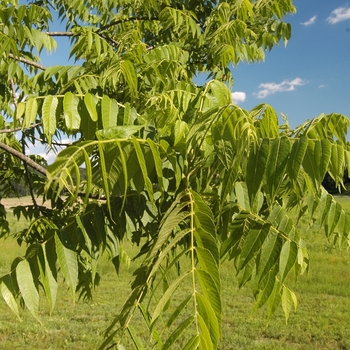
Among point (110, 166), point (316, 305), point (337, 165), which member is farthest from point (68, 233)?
point (316, 305)

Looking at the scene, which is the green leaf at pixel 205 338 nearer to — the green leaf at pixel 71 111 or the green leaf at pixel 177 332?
the green leaf at pixel 177 332

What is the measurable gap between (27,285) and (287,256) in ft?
2.68

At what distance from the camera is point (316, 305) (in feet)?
25.1

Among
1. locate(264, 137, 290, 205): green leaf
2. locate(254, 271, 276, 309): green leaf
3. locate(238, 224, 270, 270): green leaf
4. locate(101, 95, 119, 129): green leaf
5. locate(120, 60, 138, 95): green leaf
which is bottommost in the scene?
locate(254, 271, 276, 309): green leaf

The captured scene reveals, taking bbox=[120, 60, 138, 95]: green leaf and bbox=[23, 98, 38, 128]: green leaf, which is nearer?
bbox=[23, 98, 38, 128]: green leaf

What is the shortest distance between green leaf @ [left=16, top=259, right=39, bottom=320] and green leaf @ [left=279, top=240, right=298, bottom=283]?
0.75 metres

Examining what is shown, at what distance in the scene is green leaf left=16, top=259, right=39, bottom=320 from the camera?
1.22 m

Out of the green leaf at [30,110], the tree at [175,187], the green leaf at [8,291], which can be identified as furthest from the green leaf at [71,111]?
the green leaf at [8,291]

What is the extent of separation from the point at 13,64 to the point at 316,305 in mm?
7107

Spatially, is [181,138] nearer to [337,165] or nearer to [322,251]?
[337,165]

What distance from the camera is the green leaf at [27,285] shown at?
1.22 metres

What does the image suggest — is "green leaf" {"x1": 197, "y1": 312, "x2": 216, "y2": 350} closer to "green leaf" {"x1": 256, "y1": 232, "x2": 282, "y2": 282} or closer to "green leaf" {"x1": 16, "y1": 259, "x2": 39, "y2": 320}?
"green leaf" {"x1": 256, "y1": 232, "x2": 282, "y2": 282}

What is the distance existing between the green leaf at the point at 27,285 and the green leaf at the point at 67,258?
101mm

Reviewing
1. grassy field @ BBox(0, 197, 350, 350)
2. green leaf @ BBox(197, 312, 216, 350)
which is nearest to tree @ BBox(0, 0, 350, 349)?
green leaf @ BBox(197, 312, 216, 350)
